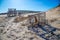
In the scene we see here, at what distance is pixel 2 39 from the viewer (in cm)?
321

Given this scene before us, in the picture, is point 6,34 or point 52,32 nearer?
point 52,32

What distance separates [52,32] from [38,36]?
0.34 meters

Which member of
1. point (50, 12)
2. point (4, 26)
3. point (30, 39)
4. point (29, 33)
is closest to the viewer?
point (30, 39)

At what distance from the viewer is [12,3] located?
3453 mm

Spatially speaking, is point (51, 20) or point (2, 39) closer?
point (2, 39)

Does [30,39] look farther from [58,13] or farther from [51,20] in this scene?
[58,13]

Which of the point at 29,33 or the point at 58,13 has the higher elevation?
the point at 58,13

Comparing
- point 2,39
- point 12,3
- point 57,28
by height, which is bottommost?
point 2,39

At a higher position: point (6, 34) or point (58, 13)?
point (58, 13)

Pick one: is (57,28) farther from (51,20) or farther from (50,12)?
(50,12)

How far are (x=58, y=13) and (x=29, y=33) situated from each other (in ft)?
4.58

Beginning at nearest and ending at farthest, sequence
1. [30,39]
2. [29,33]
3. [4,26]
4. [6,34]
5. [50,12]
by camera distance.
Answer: [30,39], [29,33], [6,34], [4,26], [50,12]

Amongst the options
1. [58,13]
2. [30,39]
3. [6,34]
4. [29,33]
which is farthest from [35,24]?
[58,13]

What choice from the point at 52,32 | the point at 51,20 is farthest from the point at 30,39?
the point at 51,20
